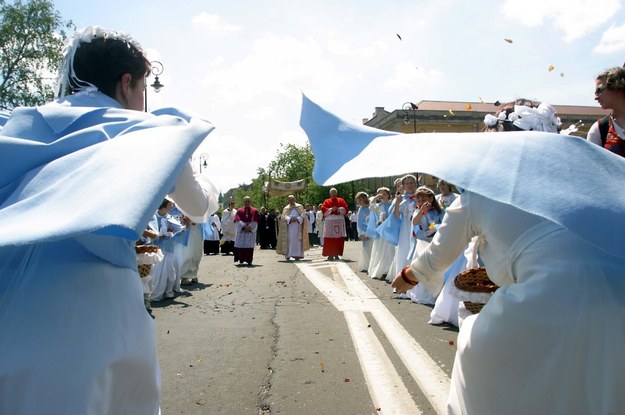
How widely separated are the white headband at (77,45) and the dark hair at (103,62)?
0.01 m

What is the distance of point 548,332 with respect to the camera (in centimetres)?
188

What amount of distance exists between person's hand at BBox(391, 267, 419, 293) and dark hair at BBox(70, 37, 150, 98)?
5.26ft

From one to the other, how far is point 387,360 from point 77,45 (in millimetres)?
4031

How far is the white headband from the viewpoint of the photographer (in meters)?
2.05

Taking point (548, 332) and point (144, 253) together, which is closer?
point (548, 332)

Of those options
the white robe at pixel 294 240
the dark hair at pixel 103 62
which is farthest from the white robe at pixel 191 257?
the dark hair at pixel 103 62

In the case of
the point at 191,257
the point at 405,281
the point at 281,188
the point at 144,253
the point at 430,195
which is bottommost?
the point at 191,257

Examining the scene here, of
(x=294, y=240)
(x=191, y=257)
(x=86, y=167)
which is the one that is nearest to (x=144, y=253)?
(x=86, y=167)

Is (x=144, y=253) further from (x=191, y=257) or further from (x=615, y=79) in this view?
(x=191, y=257)

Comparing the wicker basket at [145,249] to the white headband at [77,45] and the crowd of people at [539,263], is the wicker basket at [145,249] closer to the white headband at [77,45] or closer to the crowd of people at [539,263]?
the white headband at [77,45]

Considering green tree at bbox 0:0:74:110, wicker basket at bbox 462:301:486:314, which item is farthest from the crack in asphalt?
green tree at bbox 0:0:74:110

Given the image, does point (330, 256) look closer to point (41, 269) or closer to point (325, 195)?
point (41, 269)

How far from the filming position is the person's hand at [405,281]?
2.70m

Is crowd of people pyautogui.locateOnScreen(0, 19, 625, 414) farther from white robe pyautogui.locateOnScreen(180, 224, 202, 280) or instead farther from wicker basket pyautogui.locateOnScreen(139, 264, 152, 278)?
white robe pyautogui.locateOnScreen(180, 224, 202, 280)
